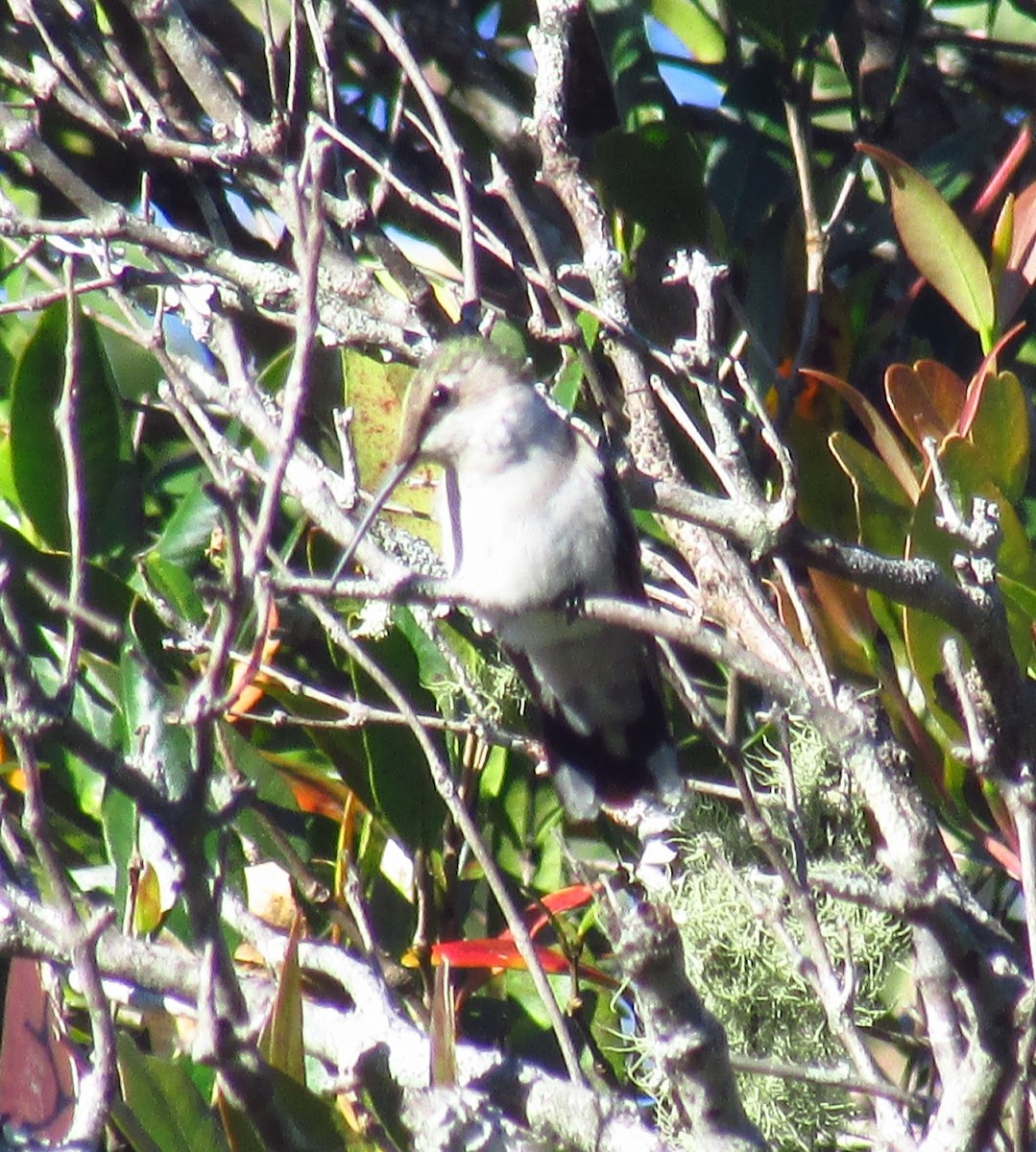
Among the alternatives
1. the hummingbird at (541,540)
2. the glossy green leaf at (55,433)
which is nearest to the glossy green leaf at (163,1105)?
the hummingbird at (541,540)

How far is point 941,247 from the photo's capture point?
3.08 meters

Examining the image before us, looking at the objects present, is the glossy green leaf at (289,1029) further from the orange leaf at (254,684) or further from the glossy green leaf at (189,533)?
the glossy green leaf at (189,533)

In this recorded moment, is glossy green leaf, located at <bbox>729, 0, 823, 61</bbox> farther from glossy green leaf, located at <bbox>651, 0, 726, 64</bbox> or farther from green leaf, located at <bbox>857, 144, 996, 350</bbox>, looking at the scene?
glossy green leaf, located at <bbox>651, 0, 726, 64</bbox>

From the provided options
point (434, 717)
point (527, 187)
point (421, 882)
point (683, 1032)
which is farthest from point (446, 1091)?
point (527, 187)

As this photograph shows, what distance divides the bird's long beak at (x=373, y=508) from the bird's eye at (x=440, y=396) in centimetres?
11

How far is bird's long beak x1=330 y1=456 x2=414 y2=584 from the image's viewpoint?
2.20 m

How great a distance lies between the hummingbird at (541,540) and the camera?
3.20m

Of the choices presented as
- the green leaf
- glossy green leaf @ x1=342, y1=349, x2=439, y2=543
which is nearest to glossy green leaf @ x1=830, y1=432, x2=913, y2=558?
the green leaf

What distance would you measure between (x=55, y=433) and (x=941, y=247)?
1.67m

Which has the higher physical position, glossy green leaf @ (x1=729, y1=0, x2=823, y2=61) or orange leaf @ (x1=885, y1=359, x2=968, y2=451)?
glossy green leaf @ (x1=729, y1=0, x2=823, y2=61)

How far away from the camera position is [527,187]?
3867 millimetres

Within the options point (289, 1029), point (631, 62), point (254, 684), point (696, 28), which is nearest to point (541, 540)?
point (254, 684)

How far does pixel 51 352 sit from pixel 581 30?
1.59m

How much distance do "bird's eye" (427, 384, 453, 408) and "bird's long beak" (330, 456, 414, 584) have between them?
11 centimetres
